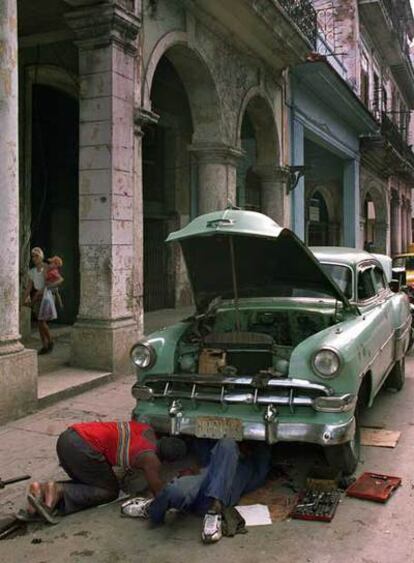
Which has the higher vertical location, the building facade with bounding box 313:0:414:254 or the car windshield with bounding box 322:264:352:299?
the building facade with bounding box 313:0:414:254

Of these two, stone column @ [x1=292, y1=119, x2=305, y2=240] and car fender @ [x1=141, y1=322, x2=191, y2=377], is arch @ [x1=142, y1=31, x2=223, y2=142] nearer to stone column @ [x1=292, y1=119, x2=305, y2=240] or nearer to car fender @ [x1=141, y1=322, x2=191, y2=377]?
stone column @ [x1=292, y1=119, x2=305, y2=240]

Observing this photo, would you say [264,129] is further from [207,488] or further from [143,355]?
[207,488]

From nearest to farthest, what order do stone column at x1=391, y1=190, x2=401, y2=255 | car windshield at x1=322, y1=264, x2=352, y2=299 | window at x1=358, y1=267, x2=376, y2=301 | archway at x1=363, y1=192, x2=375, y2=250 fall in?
car windshield at x1=322, y1=264, x2=352, y2=299, window at x1=358, y1=267, x2=376, y2=301, archway at x1=363, y1=192, x2=375, y2=250, stone column at x1=391, y1=190, x2=401, y2=255

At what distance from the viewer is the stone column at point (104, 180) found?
7520 mm

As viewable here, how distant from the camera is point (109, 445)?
3.87 m

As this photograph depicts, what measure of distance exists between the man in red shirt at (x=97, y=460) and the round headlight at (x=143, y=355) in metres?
0.86

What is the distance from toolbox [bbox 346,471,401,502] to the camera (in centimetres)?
409

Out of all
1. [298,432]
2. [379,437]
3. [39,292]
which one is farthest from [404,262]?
[298,432]

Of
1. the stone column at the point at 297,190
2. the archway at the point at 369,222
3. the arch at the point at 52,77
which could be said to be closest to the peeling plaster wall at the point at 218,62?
the stone column at the point at 297,190

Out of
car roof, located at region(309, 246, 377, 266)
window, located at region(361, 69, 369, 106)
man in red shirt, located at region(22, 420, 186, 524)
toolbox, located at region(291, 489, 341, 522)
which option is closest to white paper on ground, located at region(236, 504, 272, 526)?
toolbox, located at region(291, 489, 341, 522)

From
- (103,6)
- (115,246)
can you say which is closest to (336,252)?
(115,246)

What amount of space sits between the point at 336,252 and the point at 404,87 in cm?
2950

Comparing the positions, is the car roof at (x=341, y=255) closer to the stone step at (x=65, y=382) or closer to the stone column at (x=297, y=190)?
the stone step at (x=65, y=382)

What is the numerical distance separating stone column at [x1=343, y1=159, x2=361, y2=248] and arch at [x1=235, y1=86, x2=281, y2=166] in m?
8.07
